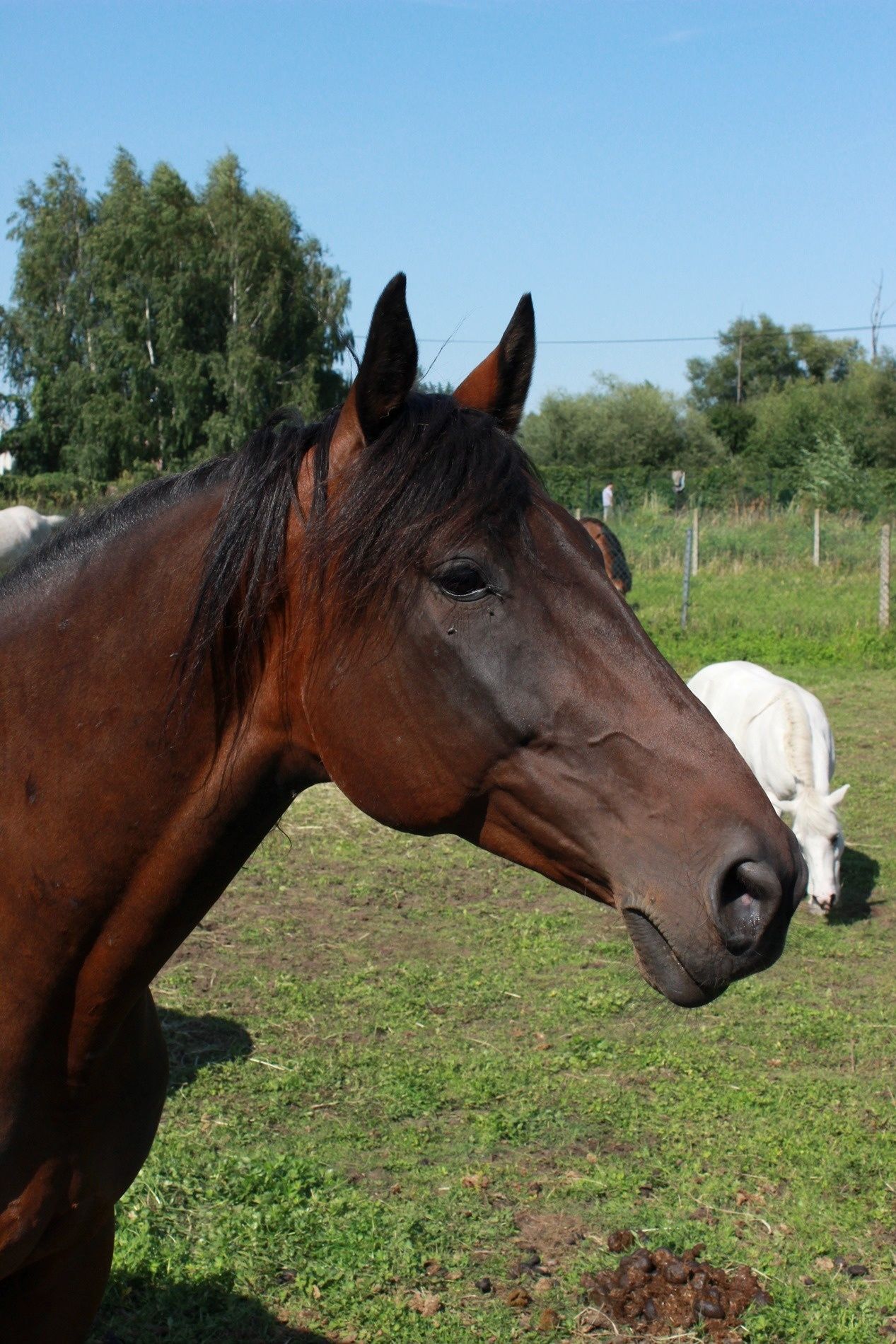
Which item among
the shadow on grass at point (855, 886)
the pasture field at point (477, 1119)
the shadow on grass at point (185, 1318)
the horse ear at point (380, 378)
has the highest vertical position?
the horse ear at point (380, 378)

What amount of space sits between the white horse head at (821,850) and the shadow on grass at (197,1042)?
10.9 feet

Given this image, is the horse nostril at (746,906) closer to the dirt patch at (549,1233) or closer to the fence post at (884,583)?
the dirt patch at (549,1233)

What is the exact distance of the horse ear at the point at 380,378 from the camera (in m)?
1.42

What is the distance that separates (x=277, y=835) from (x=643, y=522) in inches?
794

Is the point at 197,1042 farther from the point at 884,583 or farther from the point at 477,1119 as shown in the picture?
the point at 884,583

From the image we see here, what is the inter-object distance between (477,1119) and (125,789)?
2.83 metres

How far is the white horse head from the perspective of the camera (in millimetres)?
6004

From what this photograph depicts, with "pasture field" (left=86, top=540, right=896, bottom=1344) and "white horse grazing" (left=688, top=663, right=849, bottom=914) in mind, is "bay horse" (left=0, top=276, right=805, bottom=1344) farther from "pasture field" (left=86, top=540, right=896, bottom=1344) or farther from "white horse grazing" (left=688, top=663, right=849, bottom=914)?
"white horse grazing" (left=688, top=663, right=849, bottom=914)

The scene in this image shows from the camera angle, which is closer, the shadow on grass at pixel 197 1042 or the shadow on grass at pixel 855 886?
the shadow on grass at pixel 197 1042

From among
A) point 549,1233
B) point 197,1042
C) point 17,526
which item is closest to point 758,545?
point 17,526

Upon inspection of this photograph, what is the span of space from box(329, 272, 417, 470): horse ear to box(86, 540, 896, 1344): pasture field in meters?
1.98

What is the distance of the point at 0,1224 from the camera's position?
154 cm

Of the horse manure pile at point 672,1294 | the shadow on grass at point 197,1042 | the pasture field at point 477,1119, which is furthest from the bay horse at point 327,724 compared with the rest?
the shadow on grass at point 197,1042

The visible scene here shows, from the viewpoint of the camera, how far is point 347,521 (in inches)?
57.6
